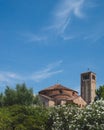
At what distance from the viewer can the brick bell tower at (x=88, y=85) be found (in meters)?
87.4

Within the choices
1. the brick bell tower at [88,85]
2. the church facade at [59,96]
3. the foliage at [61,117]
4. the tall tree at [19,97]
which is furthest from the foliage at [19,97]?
the brick bell tower at [88,85]

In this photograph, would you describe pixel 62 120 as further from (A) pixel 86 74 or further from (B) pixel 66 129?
(A) pixel 86 74

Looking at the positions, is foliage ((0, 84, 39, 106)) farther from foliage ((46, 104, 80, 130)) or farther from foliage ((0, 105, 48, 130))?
foliage ((46, 104, 80, 130))

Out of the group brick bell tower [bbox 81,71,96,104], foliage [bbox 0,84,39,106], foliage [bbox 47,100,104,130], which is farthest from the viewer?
brick bell tower [bbox 81,71,96,104]

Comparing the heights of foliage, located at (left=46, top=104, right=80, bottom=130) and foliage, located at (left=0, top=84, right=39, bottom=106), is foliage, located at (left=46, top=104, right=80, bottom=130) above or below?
below

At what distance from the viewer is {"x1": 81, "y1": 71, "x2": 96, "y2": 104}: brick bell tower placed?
8745 centimetres

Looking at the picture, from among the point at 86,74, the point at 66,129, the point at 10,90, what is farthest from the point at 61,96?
the point at 66,129

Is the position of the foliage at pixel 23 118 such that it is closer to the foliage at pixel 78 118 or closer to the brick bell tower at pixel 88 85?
the foliage at pixel 78 118

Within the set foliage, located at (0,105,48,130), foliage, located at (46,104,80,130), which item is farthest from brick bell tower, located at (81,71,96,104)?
foliage, located at (46,104,80,130)

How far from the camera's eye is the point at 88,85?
89.6 m

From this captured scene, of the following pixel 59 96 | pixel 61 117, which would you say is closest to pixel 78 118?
pixel 61 117

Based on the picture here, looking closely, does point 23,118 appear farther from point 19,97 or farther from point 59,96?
point 59,96

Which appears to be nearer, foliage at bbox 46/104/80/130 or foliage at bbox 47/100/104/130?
foliage at bbox 47/100/104/130

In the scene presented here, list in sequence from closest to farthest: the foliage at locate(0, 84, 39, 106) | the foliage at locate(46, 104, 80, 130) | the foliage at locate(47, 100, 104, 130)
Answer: the foliage at locate(47, 100, 104, 130)
the foliage at locate(46, 104, 80, 130)
the foliage at locate(0, 84, 39, 106)
